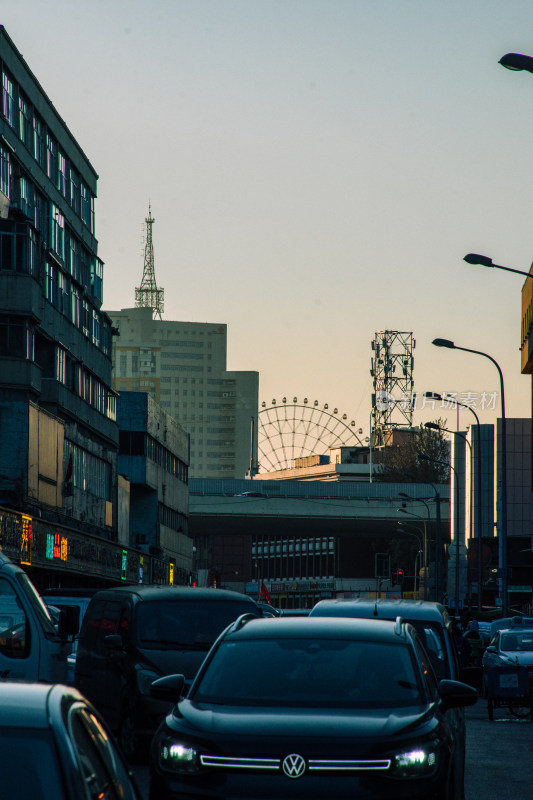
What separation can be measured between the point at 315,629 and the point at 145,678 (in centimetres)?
547

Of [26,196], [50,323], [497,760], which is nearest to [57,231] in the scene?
[26,196]

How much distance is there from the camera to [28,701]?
170 inches

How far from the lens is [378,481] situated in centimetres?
13462

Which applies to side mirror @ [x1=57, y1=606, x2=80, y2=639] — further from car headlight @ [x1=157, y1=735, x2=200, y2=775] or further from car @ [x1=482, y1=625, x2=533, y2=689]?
car @ [x1=482, y1=625, x2=533, y2=689]

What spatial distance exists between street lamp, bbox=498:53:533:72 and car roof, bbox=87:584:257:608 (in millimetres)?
9083

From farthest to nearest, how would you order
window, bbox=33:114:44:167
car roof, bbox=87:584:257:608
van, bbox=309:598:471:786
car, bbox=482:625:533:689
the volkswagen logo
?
window, bbox=33:114:44:167 < car, bbox=482:625:533:689 < car roof, bbox=87:584:257:608 < van, bbox=309:598:471:786 < the volkswagen logo

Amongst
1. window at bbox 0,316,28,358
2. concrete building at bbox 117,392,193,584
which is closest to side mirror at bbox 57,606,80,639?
window at bbox 0,316,28,358

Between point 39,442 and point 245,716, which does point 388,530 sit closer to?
point 39,442

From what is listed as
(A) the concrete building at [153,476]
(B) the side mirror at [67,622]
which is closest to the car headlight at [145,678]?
(B) the side mirror at [67,622]

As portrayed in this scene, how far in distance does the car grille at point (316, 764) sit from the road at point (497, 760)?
15.3ft

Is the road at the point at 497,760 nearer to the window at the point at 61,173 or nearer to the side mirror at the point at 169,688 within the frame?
the side mirror at the point at 169,688

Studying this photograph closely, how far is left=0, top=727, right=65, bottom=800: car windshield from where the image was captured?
4039mm

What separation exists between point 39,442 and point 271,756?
49.3 metres

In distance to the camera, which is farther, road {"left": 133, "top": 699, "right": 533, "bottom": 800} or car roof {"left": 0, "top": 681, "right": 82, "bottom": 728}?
road {"left": 133, "top": 699, "right": 533, "bottom": 800}
